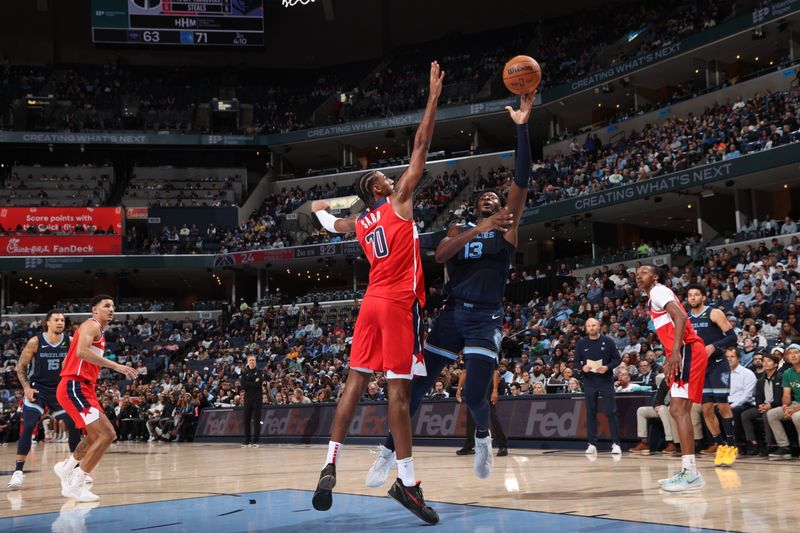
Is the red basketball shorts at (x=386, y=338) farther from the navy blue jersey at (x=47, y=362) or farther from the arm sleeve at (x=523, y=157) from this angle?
the navy blue jersey at (x=47, y=362)

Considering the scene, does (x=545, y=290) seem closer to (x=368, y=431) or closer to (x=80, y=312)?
(x=368, y=431)

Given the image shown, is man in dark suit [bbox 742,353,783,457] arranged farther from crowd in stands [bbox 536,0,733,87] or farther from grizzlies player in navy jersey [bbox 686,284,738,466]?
crowd in stands [bbox 536,0,733,87]

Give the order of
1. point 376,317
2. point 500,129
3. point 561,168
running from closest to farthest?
1. point 376,317
2. point 561,168
3. point 500,129

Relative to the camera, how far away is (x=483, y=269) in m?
7.11

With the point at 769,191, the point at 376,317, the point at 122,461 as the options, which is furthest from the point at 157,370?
the point at 376,317

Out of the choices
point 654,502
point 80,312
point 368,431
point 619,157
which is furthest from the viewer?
point 80,312

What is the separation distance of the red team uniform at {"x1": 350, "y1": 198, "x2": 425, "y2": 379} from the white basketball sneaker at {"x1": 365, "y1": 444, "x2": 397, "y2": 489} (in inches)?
31.0

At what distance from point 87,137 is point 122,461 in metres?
35.3

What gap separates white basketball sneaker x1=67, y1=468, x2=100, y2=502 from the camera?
321 inches

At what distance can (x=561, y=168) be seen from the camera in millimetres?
36844

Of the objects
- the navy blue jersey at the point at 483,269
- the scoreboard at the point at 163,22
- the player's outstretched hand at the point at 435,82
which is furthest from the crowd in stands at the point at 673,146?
the player's outstretched hand at the point at 435,82

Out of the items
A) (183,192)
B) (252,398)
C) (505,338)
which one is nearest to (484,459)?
(252,398)

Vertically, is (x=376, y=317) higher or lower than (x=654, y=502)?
higher

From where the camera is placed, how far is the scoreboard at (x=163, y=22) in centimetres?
4609
